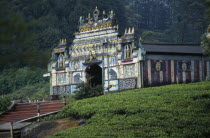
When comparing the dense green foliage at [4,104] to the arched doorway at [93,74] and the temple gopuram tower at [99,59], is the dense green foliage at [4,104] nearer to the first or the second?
the temple gopuram tower at [99,59]

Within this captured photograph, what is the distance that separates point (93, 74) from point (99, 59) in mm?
2289

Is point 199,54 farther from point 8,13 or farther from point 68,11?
point 68,11

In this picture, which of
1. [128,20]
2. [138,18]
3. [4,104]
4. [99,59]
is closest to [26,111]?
[4,104]

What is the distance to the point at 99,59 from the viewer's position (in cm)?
2967

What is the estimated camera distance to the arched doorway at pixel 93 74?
99.8 ft

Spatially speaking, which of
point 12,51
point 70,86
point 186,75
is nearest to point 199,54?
point 186,75

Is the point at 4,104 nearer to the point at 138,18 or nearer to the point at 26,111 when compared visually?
the point at 26,111

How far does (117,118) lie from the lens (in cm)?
1650

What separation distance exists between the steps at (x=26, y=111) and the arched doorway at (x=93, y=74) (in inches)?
229

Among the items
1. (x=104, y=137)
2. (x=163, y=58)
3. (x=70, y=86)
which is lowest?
(x=104, y=137)

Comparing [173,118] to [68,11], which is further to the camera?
[68,11]

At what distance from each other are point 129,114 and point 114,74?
11907 mm

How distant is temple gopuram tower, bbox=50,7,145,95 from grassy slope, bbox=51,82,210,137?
257 inches

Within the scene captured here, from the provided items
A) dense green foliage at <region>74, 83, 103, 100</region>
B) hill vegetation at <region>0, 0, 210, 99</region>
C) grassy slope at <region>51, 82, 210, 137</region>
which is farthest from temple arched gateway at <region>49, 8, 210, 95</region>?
grassy slope at <region>51, 82, 210, 137</region>
